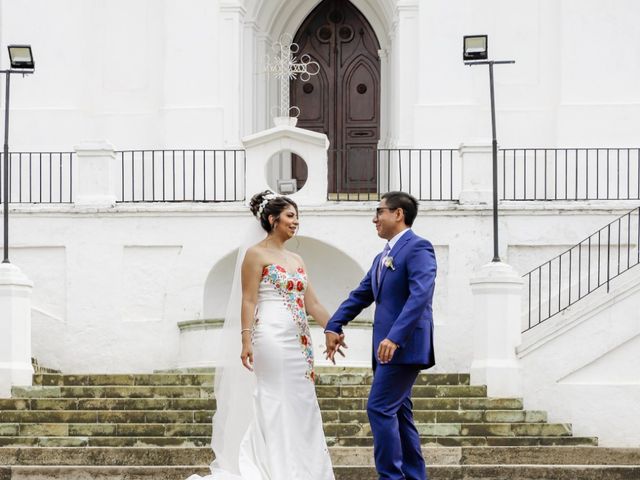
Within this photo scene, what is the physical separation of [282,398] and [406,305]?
1309 millimetres

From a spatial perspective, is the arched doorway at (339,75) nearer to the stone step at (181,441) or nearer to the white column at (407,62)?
the white column at (407,62)

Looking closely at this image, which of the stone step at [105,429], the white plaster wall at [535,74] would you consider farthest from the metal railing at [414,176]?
the stone step at [105,429]

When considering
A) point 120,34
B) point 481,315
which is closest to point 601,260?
point 481,315

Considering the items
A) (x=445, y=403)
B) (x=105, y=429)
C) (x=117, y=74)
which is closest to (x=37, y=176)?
(x=117, y=74)

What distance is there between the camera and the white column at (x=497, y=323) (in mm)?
20547

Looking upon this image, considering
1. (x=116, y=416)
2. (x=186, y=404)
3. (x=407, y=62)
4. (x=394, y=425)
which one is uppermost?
(x=407, y=62)

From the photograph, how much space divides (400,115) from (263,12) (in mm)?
3222

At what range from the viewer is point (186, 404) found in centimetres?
2000

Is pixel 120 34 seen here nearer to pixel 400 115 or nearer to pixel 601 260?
pixel 400 115

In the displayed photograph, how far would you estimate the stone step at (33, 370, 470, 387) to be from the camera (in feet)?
67.7

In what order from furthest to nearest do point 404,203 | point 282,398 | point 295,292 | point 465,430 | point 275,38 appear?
point 275,38
point 465,430
point 295,292
point 282,398
point 404,203

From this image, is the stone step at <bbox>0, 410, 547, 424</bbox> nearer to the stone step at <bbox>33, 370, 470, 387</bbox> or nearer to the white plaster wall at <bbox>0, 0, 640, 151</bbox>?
the stone step at <bbox>33, 370, 470, 387</bbox>

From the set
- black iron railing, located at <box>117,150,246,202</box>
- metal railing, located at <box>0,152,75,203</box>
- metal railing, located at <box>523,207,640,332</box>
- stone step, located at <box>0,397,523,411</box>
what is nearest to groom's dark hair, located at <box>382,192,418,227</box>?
stone step, located at <box>0,397,523,411</box>

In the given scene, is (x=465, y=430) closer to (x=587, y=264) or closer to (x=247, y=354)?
(x=587, y=264)
